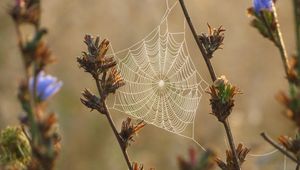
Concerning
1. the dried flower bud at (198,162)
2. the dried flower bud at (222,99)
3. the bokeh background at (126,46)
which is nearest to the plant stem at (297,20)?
the dried flower bud at (198,162)

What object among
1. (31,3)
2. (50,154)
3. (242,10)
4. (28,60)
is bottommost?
(50,154)

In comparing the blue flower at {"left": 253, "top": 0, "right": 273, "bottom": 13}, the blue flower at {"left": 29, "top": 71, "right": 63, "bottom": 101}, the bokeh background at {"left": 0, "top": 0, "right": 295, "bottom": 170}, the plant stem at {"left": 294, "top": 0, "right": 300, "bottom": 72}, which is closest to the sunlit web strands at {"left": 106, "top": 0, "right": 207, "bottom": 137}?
the bokeh background at {"left": 0, "top": 0, "right": 295, "bottom": 170}

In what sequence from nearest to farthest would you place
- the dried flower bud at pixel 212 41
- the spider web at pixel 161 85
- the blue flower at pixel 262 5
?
1. the blue flower at pixel 262 5
2. the dried flower bud at pixel 212 41
3. the spider web at pixel 161 85

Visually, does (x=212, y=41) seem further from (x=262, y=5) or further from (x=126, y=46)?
(x=126, y=46)

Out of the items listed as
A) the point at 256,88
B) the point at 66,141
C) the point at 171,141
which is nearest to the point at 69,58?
the point at 66,141

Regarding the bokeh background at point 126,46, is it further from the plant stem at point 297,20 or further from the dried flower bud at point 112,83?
the plant stem at point 297,20

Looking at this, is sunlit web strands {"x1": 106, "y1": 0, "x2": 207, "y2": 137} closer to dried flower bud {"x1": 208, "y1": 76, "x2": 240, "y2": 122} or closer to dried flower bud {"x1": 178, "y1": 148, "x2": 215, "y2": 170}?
dried flower bud {"x1": 208, "y1": 76, "x2": 240, "y2": 122}

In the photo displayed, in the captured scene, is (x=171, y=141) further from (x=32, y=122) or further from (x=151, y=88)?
(x=32, y=122)
